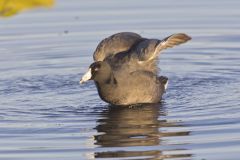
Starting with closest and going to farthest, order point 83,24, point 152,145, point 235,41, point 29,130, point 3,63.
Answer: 1. point 152,145
2. point 29,130
3. point 3,63
4. point 235,41
5. point 83,24

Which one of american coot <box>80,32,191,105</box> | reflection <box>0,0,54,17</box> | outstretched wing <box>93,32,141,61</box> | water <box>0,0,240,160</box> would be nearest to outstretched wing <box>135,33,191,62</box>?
american coot <box>80,32,191,105</box>

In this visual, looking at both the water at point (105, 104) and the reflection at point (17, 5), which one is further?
the water at point (105, 104)

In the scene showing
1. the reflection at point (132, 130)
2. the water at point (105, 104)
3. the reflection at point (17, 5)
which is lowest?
the reflection at point (132, 130)

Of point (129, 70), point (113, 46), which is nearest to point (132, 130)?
point (129, 70)

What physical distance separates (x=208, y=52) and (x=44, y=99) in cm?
373

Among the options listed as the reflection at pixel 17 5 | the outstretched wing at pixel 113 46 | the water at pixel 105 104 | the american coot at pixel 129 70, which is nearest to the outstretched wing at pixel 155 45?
the american coot at pixel 129 70

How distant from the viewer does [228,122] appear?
7.54 metres

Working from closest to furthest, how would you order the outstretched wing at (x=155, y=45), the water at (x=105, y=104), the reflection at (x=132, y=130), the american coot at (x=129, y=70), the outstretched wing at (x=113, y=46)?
1. the reflection at (x=132, y=130)
2. the water at (x=105, y=104)
3. the american coot at (x=129, y=70)
4. the outstretched wing at (x=155, y=45)
5. the outstretched wing at (x=113, y=46)

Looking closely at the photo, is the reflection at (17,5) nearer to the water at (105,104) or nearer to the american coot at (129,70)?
the water at (105,104)

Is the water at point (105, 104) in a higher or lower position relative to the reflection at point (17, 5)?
lower

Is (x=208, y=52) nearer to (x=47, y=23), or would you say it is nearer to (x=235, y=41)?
(x=235, y=41)

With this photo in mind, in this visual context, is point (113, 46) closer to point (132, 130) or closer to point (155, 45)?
point (155, 45)

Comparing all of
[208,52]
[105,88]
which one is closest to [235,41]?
[208,52]

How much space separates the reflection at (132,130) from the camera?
6379 millimetres
